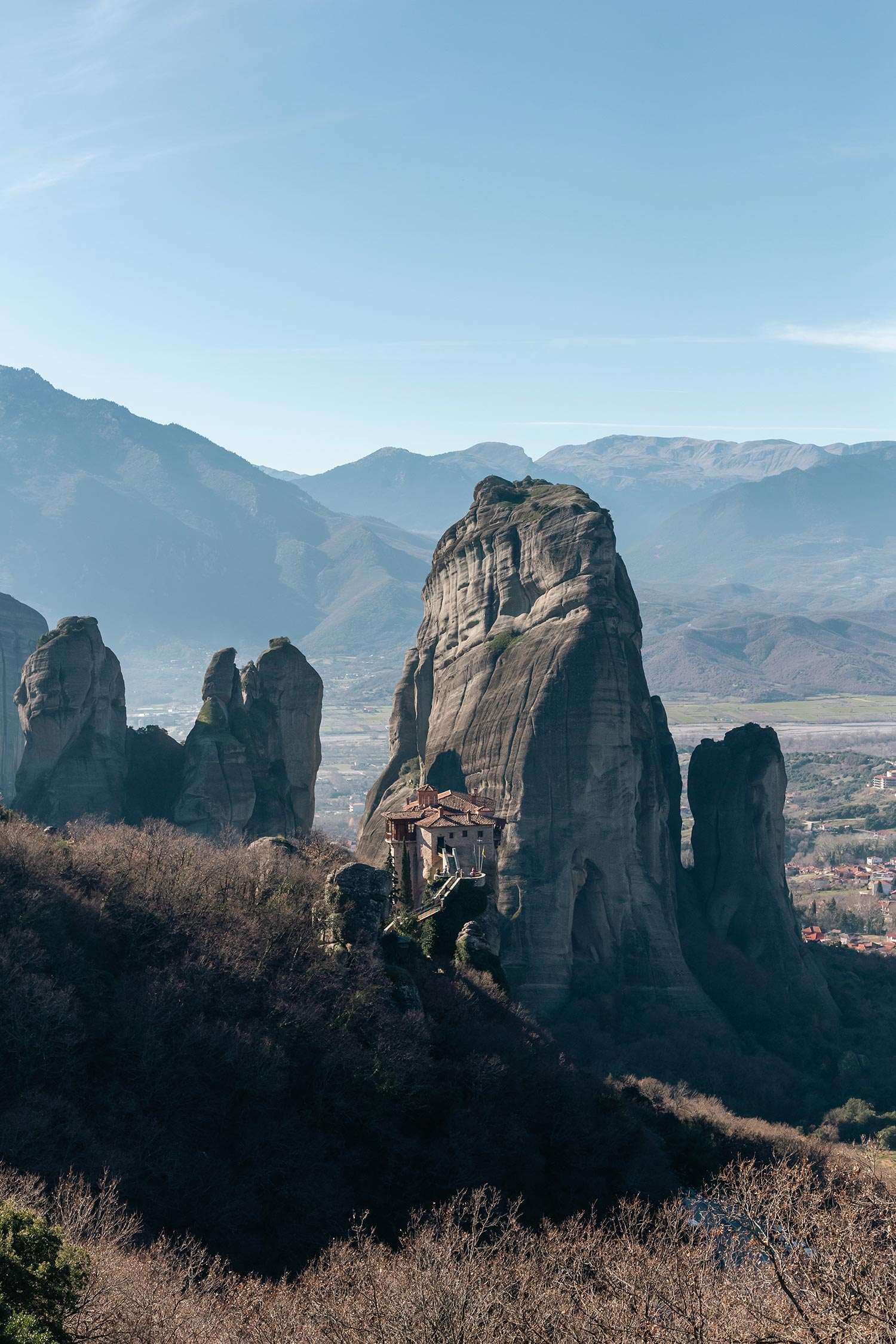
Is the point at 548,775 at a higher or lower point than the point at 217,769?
higher

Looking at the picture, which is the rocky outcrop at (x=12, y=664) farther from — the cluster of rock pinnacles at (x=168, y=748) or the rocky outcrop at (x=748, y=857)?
the rocky outcrop at (x=748, y=857)

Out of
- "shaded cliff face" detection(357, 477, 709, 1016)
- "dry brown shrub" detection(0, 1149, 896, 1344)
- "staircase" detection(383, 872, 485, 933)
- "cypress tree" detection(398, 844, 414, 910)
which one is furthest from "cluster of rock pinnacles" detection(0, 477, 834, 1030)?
"dry brown shrub" detection(0, 1149, 896, 1344)

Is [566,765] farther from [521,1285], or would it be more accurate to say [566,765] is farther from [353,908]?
[521,1285]

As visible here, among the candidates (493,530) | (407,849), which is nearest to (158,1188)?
(407,849)

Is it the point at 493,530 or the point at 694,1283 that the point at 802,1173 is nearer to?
the point at 694,1283

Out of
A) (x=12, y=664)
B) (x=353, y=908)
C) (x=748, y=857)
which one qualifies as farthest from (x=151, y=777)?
(x=353, y=908)

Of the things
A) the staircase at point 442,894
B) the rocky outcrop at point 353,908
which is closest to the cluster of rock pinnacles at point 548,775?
the staircase at point 442,894

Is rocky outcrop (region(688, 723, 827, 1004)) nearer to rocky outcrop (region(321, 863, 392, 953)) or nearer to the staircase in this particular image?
the staircase
